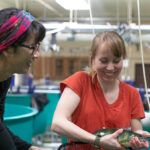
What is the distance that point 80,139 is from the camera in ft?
2.89

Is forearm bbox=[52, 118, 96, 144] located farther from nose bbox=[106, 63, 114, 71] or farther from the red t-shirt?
nose bbox=[106, 63, 114, 71]

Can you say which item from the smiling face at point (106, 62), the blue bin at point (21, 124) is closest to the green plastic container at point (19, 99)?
the blue bin at point (21, 124)

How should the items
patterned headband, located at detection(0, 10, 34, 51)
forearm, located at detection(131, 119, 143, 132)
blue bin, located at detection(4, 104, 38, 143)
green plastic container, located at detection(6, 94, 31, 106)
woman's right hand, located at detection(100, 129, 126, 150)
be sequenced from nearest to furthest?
patterned headband, located at detection(0, 10, 34, 51) → woman's right hand, located at detection(100, 129, 126, 150) → forearm, located at detection(131, 119, 143, 132) → blue bin, located at detection(4, 104, 38, 143) → green plastic container, located at detection(6, 94, 31, 106)

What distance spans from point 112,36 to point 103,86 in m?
0.23

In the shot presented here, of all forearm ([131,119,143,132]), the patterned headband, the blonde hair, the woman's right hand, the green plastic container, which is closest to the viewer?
the patterned headband

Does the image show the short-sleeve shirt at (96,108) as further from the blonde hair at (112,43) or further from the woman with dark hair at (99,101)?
the blonde hair at (112,43)

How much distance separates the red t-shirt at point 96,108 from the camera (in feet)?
3.16

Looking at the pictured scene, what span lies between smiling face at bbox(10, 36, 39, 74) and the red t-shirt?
0.93 ft

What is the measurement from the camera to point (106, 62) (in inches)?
37.5

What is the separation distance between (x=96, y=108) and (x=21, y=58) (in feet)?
1.37

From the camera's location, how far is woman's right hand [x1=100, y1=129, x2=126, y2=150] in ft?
2.74

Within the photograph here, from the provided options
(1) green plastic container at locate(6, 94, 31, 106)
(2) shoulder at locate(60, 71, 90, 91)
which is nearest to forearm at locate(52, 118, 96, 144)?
(2) shoulder at locate(60, 71, 90, 91)

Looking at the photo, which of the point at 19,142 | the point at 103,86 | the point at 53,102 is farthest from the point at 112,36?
the point at 53,102

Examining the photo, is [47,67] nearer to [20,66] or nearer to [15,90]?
[15,90]
